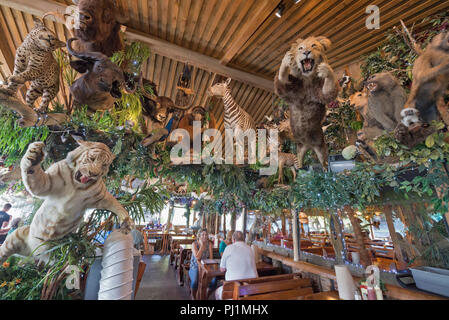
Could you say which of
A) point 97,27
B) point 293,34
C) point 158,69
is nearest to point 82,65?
point 97,27

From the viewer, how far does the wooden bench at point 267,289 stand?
2461mm

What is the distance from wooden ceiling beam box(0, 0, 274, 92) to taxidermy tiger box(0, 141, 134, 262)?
2.24 metres

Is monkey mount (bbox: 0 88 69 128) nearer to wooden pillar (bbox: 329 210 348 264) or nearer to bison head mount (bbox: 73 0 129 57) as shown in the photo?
bison head mount (bbox: 73 0 129 57)

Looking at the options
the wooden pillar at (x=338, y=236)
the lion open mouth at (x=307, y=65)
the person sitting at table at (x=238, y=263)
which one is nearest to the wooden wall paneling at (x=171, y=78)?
the lion open mouth at (x=307, y=65)

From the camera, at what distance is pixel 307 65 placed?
164cm

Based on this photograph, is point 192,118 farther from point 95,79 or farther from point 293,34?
point 293,34

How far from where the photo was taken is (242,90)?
4.48m

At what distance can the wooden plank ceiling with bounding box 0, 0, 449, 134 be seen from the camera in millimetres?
2521

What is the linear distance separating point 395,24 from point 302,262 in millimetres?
4586

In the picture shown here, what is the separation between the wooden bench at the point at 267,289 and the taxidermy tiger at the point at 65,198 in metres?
2.10

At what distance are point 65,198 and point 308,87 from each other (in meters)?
2.28

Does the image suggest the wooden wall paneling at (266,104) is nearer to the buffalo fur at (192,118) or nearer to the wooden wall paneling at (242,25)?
the wooden wall paneling at (242,25)
